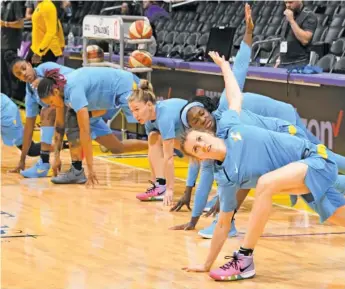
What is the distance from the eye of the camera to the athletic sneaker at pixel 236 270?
17.9 ft

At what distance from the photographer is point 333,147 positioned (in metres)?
8.91

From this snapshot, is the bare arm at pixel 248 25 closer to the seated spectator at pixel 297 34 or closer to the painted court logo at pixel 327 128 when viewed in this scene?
the painted court logo at pixel 327 128

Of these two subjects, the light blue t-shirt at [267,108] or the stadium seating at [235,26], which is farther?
the stadium seating at [235,26]

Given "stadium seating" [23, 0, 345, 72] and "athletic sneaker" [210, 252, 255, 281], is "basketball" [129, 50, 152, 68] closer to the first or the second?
"stadium seating" [23, 0, 345, 72]

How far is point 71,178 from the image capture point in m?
9.02

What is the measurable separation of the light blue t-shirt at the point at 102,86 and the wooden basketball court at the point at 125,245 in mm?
795

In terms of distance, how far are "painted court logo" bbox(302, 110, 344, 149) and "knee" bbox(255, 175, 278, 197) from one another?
368 cm

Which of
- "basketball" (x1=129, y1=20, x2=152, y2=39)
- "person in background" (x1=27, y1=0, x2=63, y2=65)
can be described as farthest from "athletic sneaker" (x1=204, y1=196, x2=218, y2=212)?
"person in background" (x1=27, y1=0, x2=63, y2=65)

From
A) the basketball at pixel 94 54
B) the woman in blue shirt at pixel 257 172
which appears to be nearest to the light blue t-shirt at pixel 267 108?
the woman in blue shirt at pixel 257 172

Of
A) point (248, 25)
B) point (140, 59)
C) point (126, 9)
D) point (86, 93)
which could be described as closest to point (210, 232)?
point (248, 25)

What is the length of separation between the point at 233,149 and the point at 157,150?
10.0 ft

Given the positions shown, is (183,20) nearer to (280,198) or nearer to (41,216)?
(280,198)

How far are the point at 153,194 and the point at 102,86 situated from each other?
117cm

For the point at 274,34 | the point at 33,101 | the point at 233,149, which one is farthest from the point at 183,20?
the point at 233,149
